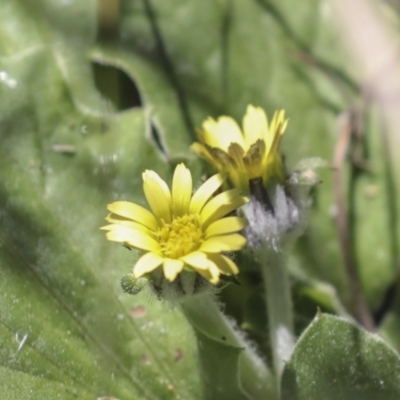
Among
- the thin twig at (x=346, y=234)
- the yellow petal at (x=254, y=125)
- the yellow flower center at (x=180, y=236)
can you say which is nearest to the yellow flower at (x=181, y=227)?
the yellow flower center at (x=180, y=236)

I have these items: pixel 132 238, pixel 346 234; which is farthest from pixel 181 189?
pixel 346 234

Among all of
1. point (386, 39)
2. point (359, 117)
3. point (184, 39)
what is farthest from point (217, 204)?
point (386, 39)

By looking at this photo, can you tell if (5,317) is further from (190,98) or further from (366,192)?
(366,192)

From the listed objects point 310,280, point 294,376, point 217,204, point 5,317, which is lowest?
point 5,317

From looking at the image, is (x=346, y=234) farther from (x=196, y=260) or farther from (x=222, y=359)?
(x=196, y=260)

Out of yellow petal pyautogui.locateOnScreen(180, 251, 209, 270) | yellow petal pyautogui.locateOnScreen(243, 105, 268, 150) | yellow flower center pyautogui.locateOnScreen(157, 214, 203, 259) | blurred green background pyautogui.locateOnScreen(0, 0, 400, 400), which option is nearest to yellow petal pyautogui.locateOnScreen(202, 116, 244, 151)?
yellow petal pyautogui.locateOnScreen(243, 105, 268, 150)

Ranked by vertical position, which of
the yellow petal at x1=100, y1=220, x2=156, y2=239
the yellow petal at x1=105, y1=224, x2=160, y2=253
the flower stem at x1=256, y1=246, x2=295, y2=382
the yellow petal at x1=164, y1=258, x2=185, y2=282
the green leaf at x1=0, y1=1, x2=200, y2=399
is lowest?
the green leaf at x1=0, y1=1, x2=200, y2=399

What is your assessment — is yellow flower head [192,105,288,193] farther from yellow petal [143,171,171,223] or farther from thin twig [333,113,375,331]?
thin twig [333,113,375,331]
